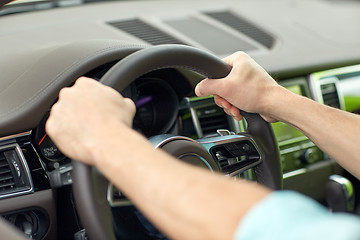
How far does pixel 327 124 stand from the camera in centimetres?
146

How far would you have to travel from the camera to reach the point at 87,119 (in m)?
0.93

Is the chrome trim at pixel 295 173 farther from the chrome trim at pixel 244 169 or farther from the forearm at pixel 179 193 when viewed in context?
the forearm at pixel 179 193

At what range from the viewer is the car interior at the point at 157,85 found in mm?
1196

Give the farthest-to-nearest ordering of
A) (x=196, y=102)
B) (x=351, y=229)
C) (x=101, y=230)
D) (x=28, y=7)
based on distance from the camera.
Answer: (x=28, y=7), (x=196, y=102), (x=101, y=230), (x=351, y=229)

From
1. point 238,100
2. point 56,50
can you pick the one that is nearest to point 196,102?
point 238,100

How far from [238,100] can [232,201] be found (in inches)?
26.3

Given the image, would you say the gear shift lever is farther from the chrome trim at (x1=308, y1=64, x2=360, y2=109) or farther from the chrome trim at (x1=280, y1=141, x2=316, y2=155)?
the chrome trim at (x1=308, y1=64, x2=360, y2=109)

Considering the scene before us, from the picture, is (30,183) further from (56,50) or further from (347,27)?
(347,27)

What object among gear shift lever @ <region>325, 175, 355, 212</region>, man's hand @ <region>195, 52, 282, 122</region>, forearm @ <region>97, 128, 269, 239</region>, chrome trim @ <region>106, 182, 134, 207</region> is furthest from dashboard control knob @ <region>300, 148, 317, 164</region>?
forearm @ <region>97, 128, 269, 239</region>

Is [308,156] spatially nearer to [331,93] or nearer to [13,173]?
[331,93]

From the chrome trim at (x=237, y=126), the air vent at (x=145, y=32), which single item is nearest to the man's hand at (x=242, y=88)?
the chrome trim at (x=237, y=126)

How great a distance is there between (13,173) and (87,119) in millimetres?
558

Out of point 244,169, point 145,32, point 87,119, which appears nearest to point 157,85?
point 244,169

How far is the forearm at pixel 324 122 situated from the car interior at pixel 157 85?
0.07 metres
